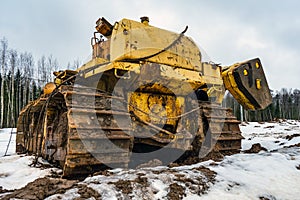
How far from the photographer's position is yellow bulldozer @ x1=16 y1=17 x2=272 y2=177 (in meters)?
4.29

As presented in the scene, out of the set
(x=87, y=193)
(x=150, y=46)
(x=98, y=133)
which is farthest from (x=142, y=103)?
(x=87, y=193)

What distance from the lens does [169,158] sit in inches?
218

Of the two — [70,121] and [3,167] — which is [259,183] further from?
[3,167]

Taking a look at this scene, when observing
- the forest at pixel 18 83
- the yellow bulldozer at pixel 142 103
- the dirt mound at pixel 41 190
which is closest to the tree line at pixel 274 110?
the forest at pixel 18 83

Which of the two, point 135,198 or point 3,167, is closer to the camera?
point 135,198

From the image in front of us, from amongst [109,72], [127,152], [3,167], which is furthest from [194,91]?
[3,167]

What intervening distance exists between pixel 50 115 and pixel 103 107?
205cm

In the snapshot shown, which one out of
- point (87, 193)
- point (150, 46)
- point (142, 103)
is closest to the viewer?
point (87, 193)

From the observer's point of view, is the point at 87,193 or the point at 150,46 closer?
the point at 87,193

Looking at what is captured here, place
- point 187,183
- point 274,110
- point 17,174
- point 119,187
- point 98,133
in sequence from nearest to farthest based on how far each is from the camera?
point 119,187 → point 187,183 → point 98,133 → point 17,174 → point 274,110

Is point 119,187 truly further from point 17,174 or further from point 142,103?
point 17,174

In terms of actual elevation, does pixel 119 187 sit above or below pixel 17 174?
above

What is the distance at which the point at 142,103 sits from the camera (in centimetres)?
527

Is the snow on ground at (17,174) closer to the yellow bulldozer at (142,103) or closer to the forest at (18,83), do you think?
the yellow bulldozer at (142,103)
